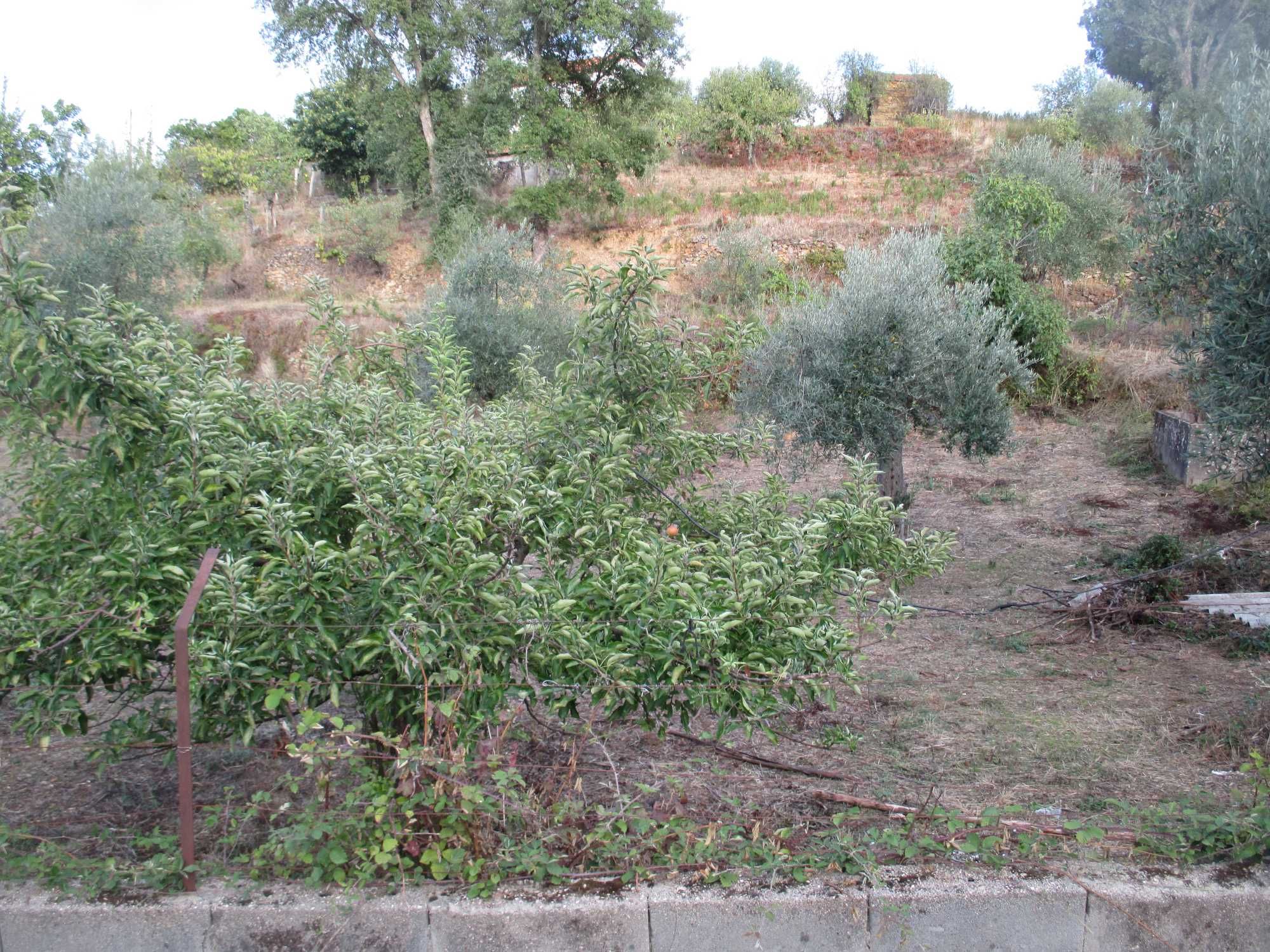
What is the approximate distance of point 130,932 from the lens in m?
2.71

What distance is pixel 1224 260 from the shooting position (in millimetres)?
5871

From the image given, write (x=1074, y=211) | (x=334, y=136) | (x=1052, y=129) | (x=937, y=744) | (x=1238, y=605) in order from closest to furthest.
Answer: (x=937, y=744), (x=1238, y=605), (x=1074, y=211), (x=1052, y=129), (x=334, y=136)

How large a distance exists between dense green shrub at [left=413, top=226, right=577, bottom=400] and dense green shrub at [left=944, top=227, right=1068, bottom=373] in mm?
6103

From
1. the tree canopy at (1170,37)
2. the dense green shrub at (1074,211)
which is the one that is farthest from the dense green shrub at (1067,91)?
the dense green shrub at (1074,211)

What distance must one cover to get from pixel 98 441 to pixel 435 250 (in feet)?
74.7

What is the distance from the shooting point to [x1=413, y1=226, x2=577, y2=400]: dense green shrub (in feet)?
42.4

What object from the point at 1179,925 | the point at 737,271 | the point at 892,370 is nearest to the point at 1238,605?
the point at 892,370

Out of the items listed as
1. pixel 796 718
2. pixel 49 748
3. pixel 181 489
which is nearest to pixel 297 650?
pixel 181 489

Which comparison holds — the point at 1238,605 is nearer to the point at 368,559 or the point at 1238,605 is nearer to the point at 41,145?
the point at 368,559

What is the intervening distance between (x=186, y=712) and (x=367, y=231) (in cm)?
2549

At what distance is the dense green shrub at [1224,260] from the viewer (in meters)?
5.66

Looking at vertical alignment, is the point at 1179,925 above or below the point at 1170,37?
below

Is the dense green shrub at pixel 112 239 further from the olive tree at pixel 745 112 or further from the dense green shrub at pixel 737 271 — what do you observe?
the olive tree at pixel 745 112

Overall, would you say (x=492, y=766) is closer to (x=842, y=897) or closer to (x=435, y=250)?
(x=842, y=897)
